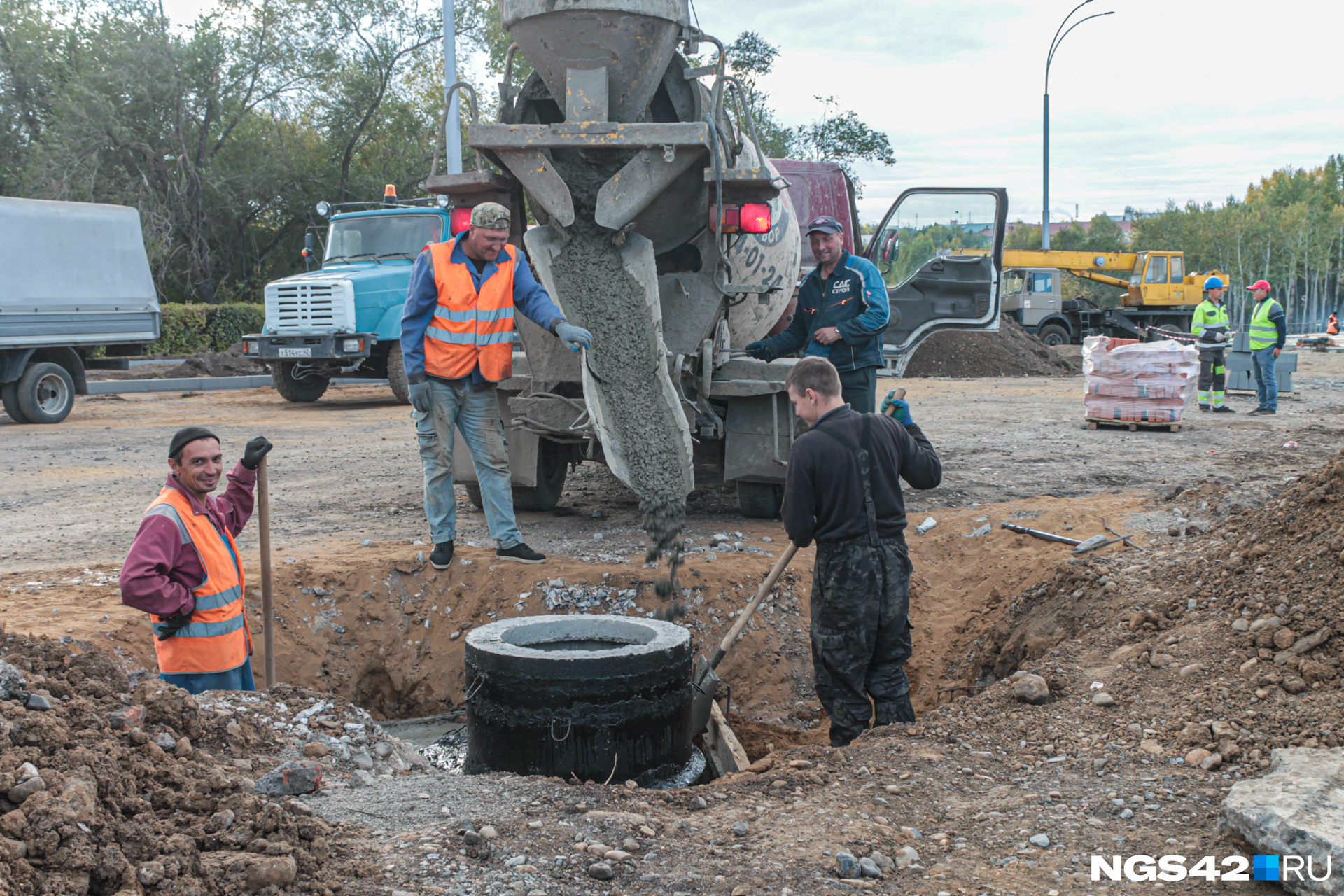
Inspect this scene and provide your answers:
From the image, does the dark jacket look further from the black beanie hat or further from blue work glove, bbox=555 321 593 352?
the black beanie hat

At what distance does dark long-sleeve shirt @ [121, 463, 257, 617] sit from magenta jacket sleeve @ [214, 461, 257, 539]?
0.62 ft

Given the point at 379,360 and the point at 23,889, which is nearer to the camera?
the point at 23,889

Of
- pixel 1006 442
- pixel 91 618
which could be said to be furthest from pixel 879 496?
pixel 1006 442

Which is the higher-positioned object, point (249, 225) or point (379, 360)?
point (249, 225)

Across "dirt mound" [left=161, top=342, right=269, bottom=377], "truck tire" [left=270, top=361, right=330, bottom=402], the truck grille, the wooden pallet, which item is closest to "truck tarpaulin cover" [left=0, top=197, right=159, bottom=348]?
"truck tire" [left=270, top=361, right=330, bottom=402]

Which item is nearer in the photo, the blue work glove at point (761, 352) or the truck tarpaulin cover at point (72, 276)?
the blue work glove at point (761, 352)

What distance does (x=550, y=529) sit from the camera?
6.70 m

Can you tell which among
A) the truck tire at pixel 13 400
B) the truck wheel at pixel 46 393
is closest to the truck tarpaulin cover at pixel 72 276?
the truck wheel at pixel 46 393

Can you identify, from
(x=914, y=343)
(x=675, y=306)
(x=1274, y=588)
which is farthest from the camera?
(x=914, y=343)

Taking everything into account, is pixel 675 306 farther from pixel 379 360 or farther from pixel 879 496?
pixel 379 360

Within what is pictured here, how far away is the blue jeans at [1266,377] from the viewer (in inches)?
523

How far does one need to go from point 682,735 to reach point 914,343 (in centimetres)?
775

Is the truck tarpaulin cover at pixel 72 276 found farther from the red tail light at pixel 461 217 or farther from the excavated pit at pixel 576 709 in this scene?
the excavated pit at pixel 576 709

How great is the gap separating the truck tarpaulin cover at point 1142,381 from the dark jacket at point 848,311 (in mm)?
6175
